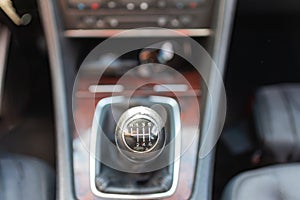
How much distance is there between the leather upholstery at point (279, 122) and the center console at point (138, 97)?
0.23 meters

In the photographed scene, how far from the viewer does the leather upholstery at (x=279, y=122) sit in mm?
1202

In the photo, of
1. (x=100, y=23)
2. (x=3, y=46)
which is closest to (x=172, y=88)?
(x=100, y=23)

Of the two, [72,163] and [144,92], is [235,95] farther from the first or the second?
[72,163]

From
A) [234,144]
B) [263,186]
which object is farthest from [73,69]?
[234,144]

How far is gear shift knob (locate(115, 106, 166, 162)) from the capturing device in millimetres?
783

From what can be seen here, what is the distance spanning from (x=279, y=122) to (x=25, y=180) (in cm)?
57

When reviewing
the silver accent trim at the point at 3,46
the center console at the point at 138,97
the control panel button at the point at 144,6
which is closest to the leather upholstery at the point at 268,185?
the center console at the point at 138,97

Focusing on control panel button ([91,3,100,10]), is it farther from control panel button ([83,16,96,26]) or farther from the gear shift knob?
the gear shift knob

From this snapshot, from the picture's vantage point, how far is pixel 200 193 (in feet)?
3.01

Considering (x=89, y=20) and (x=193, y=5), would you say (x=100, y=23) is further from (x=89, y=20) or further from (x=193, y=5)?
(x=193, y=5)

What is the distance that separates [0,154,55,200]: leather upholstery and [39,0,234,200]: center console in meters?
0.10

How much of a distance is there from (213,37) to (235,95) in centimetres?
63

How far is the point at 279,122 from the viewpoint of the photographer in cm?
121

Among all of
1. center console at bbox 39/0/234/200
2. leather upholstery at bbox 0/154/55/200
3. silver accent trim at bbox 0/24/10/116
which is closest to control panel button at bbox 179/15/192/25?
center console at bbox 39/0/234/200
